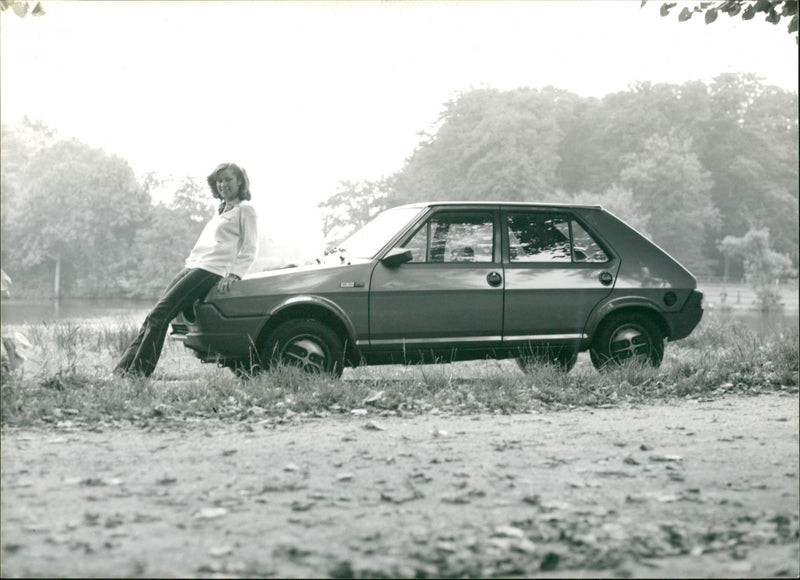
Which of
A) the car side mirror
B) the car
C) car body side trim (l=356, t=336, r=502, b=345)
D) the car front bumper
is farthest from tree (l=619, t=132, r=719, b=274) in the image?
the car front bumper

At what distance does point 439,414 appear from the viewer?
7625 millimetres

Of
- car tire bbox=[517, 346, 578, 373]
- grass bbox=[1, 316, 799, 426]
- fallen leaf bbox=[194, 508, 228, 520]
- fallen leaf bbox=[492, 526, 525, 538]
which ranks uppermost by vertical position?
car tire bbox=[517, 346, 578, 373]

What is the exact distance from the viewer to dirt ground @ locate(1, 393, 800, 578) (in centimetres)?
408

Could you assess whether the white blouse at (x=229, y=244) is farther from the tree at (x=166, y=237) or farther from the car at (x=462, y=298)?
the tree at (x=166, y=237)

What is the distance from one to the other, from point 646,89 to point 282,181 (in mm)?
32598

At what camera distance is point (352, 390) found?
26.2ft

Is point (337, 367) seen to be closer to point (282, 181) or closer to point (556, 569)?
point (556, 569)

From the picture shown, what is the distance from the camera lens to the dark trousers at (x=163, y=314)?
8570 mm

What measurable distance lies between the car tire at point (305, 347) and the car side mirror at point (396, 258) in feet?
2.62

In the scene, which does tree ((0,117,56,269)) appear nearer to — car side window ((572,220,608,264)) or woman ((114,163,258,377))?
woman ((114,163,258,377))

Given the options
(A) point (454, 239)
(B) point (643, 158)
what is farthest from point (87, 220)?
(A) point (454, 239)

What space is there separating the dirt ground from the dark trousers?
176cm

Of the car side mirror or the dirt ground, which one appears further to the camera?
the car side mirror

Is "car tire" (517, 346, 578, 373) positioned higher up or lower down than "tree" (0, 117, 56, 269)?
lower down
